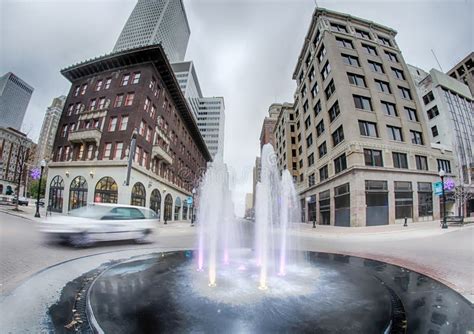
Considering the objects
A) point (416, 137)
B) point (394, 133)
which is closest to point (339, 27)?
point (394, 133)

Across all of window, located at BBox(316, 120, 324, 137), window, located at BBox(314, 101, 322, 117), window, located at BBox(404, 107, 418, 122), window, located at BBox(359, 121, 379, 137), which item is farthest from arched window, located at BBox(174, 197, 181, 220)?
window, located at BBox(404, 107, 418, 122)

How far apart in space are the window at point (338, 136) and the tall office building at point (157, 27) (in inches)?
4685

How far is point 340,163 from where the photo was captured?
26797 mm

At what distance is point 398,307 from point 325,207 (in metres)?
28.8

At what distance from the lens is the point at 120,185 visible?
2366 cm

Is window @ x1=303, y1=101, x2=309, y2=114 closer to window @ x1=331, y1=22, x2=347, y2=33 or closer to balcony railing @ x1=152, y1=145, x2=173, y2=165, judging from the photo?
window @ x1=331, y1=22, x2=347, y2=33

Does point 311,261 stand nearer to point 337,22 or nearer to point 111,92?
point 111,92

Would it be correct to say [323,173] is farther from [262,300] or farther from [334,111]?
[262,300]

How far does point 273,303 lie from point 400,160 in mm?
29166

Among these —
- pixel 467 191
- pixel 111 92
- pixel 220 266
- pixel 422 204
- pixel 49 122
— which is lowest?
pixel 220 266

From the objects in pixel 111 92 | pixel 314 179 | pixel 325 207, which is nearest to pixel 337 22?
pixel 314 179

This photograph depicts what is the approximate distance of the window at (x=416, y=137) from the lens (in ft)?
89.0

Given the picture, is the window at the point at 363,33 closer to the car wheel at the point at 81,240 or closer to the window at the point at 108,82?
the window at the point at 108,82

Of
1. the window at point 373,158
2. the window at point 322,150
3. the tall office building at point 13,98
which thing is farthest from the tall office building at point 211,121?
the tall office building at point 13,98
